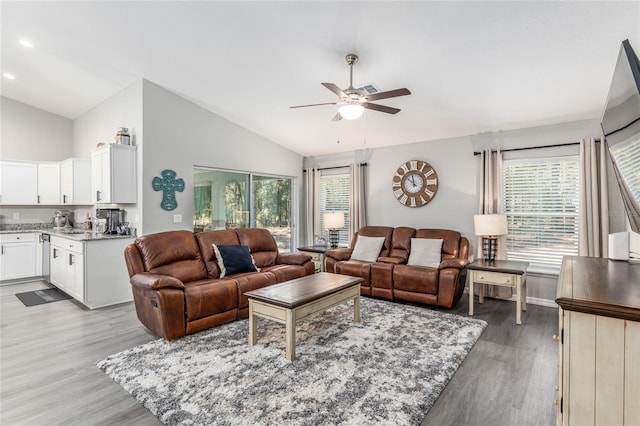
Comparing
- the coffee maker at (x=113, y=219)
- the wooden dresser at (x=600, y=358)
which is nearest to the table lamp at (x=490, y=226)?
the wooden dresser at (x=600, y=358)

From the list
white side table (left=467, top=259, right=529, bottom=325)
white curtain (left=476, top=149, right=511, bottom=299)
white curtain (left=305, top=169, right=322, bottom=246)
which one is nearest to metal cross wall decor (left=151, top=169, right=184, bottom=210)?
white curtain (left=305, top=169, right=322, bottom=246)

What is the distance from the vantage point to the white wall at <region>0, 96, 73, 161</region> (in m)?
5.77

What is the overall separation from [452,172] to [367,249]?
1.82 metres

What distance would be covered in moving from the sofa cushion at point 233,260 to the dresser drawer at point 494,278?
2.82 m

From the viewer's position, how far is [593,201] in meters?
3.92

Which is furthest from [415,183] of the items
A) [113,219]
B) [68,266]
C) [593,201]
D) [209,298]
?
[68,266]

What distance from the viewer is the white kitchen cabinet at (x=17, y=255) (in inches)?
215

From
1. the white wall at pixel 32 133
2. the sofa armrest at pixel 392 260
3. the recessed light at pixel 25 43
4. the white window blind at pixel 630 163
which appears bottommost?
the sofa armrest at pixel 392 260

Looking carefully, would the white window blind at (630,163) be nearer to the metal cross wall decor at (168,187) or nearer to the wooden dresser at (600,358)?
the wooden dresser at (600,358)

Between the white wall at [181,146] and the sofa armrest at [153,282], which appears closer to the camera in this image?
the sofa armrest at [153,282]

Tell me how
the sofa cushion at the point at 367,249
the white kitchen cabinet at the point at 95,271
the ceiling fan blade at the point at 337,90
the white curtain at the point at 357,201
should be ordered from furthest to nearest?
the white curtain at the point at 357,201, the sofa cushion at the point at 367,249, the white kitchen cabinet at the point at 95,271, the ceiling fan blade at the point at 337,90

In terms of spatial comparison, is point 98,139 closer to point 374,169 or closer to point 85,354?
point 85,354

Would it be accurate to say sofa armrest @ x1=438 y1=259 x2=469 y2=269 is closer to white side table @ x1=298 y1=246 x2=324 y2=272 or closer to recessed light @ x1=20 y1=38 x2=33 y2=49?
white side table @ x1=298 y1=246 x2=324 y2=272

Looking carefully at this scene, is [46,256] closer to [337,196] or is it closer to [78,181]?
[78,181]
